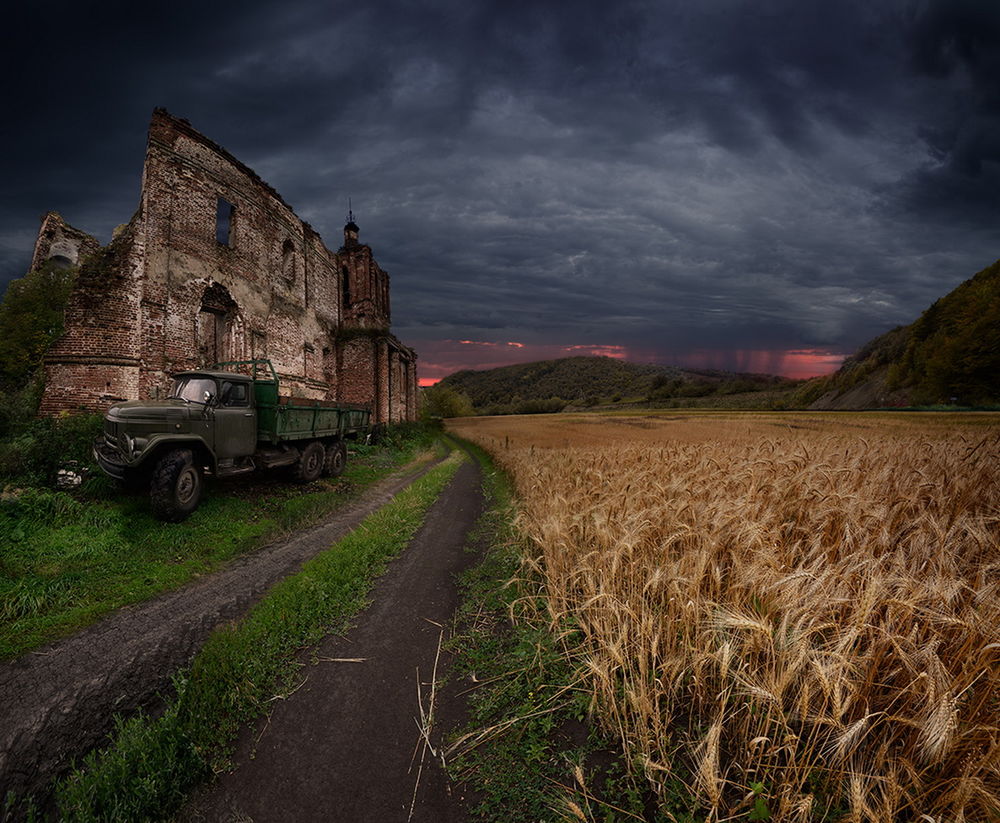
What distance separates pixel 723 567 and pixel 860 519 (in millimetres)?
1375

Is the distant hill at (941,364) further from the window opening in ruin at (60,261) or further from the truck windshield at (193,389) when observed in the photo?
the window opening in ruin at (60,261)

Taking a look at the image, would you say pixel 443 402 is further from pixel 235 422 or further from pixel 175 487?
pixel 175 487

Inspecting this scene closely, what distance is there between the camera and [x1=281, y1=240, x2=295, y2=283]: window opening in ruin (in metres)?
20.6

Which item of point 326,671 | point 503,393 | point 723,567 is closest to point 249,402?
point 326,671

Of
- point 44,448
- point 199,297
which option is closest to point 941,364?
point 199,297

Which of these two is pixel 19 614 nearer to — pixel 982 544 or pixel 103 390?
pixel 982 544

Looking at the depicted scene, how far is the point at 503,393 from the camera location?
13238cm

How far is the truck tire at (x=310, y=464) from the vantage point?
1077 centimetres

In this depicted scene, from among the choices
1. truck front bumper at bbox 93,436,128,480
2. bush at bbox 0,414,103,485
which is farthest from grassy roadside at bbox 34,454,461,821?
bush at bbox 0,414,103,485

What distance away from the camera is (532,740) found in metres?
2.55

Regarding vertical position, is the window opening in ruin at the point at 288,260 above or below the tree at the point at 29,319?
above

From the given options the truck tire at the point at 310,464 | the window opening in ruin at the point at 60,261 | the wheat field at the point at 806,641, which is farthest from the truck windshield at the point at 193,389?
the window opening in ruin at the point at 60,261

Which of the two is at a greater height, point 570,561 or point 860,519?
point 860,519

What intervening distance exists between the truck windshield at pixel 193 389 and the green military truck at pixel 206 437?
0.06 ft
